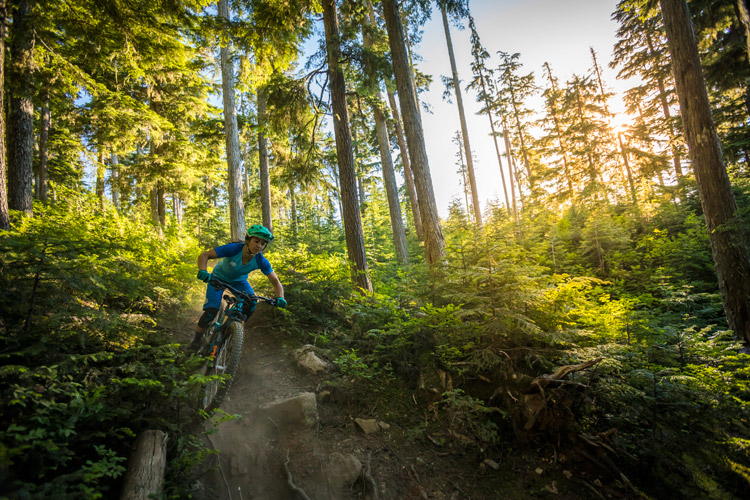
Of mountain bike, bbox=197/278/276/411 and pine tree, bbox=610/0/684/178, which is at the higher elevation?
pine tree, bbox=610/0/684/178

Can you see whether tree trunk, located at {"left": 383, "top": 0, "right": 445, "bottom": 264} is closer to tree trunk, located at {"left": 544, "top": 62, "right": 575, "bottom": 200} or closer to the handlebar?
the handlebar

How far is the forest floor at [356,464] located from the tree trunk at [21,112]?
27.9ft

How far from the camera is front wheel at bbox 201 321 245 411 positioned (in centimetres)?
411

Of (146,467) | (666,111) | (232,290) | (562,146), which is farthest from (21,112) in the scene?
(666,111)

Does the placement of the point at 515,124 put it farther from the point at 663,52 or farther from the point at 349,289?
the point at 349,289

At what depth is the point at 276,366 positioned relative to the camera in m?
5.71

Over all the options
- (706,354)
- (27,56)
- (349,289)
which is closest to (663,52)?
(706,354)

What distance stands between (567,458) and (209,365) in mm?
4898

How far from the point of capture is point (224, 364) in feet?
14.6

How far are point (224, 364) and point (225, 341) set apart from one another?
0.34 meters

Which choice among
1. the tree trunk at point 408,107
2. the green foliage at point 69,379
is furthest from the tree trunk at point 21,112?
the tree trunk at point 408,107

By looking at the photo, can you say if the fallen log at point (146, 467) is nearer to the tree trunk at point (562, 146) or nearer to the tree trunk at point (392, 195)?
the tree trunk at point (392, 195)

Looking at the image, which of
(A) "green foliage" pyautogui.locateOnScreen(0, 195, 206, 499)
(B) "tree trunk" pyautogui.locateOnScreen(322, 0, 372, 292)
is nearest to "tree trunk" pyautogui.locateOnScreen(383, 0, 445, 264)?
(B) "tree trunk" pyautogui.locateOnScreen(322, 0, 372, 292)

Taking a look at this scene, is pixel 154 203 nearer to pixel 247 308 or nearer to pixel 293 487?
pixel 247 308
